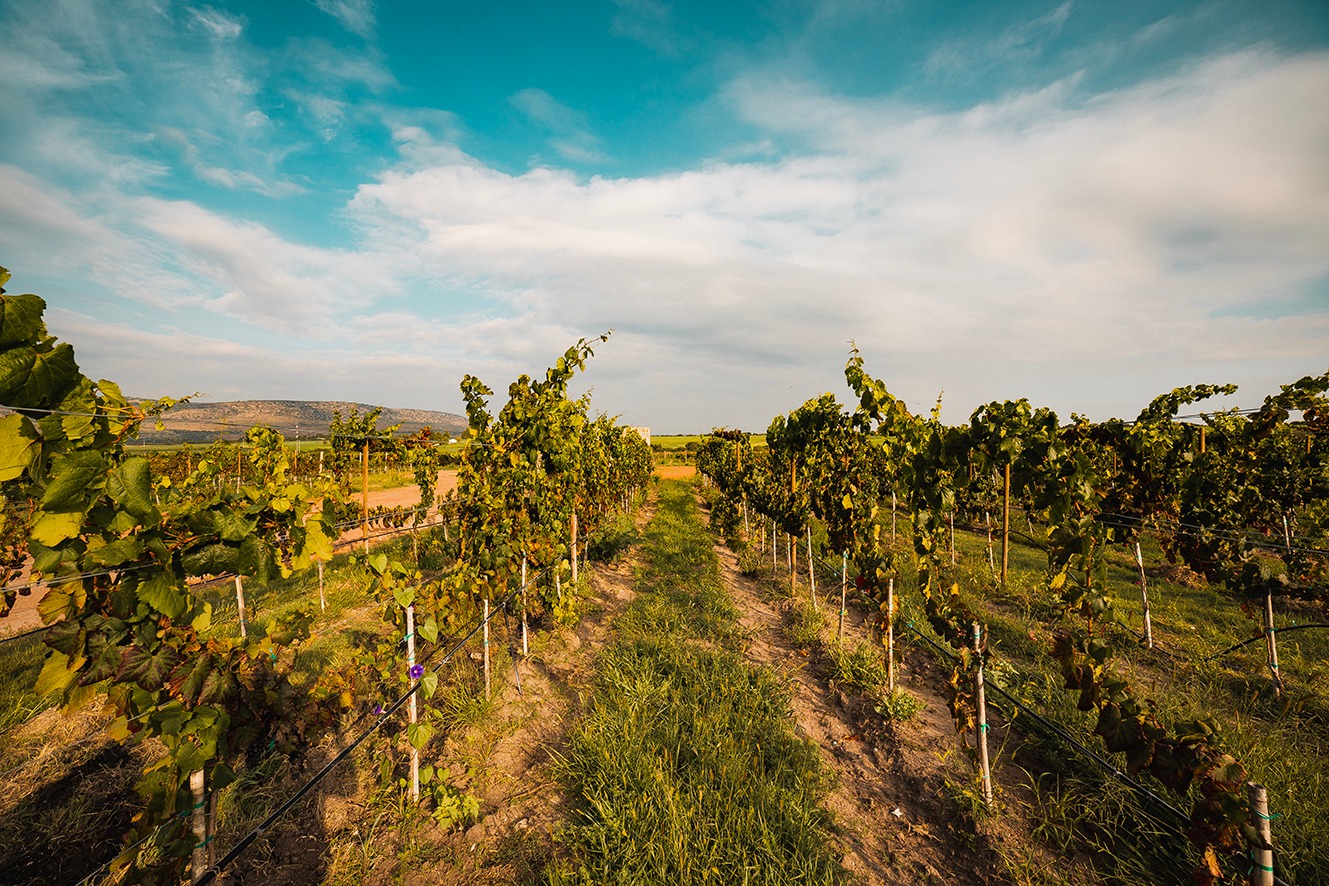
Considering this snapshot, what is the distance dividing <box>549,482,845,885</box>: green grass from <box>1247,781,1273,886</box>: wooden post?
1.86 m

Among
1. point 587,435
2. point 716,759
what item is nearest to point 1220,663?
point 716,759

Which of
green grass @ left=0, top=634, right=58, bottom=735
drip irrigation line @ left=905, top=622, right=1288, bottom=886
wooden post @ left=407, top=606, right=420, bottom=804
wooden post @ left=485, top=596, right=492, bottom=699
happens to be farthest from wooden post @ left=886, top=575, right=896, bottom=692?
green grass @ left=0, top=634, right=58, bottom=735

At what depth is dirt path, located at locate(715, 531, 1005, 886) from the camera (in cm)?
308

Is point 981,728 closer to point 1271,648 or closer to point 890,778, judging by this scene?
point 890,778

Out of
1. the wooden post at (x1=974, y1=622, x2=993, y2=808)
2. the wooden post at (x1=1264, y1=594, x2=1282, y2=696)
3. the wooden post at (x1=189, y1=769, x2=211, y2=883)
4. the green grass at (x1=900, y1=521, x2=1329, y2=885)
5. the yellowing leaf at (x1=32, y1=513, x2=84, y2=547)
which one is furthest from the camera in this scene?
the wooden post at (x1=1264, y1=594, x2=1282, y2=696)

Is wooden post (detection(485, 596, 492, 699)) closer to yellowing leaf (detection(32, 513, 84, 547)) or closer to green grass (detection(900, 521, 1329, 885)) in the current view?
yellowing leaf (detection(32, 513, 84, 547))

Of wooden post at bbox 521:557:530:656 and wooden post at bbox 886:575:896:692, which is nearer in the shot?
wooden post at bbox 886:575:896:692

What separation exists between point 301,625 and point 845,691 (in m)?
4.91

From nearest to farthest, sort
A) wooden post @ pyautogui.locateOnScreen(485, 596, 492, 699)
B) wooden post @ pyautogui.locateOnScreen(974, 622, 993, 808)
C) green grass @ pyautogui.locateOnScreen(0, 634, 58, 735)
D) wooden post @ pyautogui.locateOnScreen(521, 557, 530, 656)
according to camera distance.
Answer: wooden post @ pyautogui.locateOnScreen(974, 622, 993, 808) → green grass @ pyautogui.locateOnScreen(0, 634, 58, 735) → wooden post @ pyautogui.locateOnScreen(485, 596, 492, 699) → wooden post @ pyautogui.locateOnScreen(521, 557, 530, 656)

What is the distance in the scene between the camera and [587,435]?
883 centimetres

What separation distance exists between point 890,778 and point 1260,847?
7.25 feet

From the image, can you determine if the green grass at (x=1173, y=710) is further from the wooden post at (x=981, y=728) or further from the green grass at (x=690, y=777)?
the green grass at (x=690, y=777)

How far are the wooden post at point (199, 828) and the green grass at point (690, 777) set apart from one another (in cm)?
166

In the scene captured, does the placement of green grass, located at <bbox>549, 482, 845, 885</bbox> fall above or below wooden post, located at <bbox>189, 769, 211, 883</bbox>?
below
